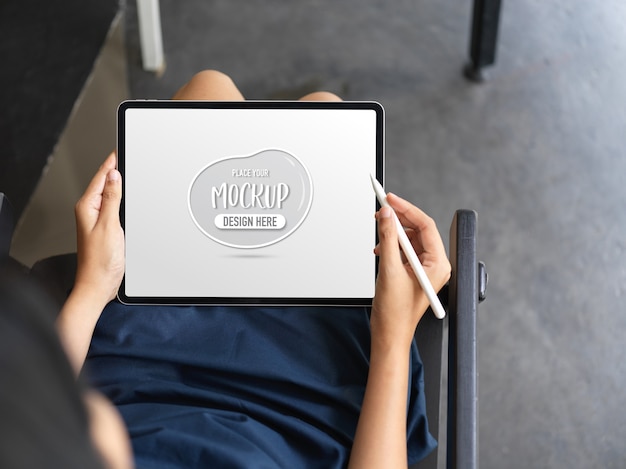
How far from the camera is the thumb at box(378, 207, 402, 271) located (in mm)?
633

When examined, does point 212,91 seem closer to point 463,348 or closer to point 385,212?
point 385,212

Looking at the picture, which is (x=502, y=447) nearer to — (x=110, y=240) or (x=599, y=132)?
(x=599, y=132)

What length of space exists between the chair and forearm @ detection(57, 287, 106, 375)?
0.27ft

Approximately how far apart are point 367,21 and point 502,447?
2.66ft

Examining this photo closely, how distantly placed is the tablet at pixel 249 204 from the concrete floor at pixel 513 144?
56 centimetres

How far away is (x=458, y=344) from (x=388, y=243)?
0.12m

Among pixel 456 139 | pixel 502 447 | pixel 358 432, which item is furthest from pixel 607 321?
pixel 358 432

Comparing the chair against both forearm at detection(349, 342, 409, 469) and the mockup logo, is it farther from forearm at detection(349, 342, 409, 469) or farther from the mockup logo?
the mockup logo

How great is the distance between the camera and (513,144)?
4.17ft

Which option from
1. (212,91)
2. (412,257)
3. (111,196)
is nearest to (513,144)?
(212,91)

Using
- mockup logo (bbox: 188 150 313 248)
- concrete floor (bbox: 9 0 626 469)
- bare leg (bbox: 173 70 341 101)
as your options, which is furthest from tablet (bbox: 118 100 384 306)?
concrete floor (bbox: 9 0 626 469)

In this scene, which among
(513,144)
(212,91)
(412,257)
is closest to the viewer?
(412,257)

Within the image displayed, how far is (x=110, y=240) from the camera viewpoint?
0.67 meters

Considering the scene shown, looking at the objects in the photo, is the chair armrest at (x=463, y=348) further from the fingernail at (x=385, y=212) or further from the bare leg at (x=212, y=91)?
the bare leg at (x=212, y=91)
